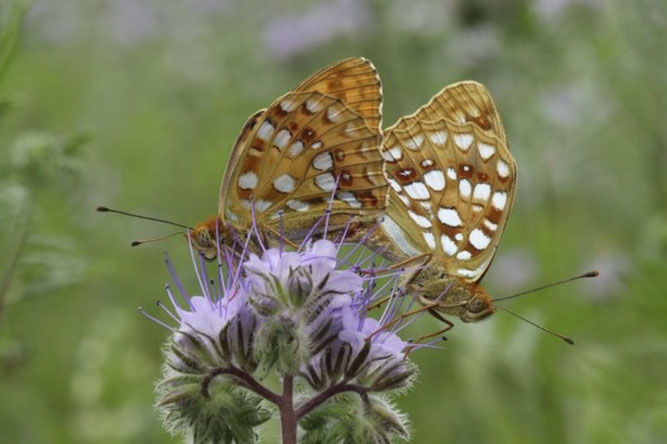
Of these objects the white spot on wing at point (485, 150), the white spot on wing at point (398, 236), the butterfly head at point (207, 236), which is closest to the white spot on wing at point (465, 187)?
the white spot on wing at point (485, 150)

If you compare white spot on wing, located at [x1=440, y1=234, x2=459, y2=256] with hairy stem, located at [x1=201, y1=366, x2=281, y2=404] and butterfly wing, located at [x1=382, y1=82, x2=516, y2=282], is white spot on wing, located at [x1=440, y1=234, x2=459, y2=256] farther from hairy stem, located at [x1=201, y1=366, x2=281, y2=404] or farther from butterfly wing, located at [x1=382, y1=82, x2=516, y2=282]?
hairy stem, located at [x1=201, y1=366, x2=281, y2=404]

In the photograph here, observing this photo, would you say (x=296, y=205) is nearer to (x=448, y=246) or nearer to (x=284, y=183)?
(x=284, y=183)

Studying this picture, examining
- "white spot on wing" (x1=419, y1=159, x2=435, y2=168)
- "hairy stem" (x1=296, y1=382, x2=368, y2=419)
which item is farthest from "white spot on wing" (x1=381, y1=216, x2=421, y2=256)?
"hairy stem" (x1=296, y1=382, x2=368, y2=419)

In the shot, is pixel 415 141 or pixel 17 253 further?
pixel 415 141

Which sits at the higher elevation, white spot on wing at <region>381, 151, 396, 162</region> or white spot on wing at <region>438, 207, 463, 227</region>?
white spot on wing at <region>381, 151, 396, 162</region>

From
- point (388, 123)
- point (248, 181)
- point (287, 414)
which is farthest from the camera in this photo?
point (388, 123)

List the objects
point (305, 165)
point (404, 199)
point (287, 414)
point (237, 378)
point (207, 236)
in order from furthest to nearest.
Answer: point (404, 199) < point (305, 165) < point (207, 236) < point (237, 378) < point (287, 414)

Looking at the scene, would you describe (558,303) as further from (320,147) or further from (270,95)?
(270,95)

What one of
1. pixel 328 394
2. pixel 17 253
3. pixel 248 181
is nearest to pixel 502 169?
pixel 248 181
